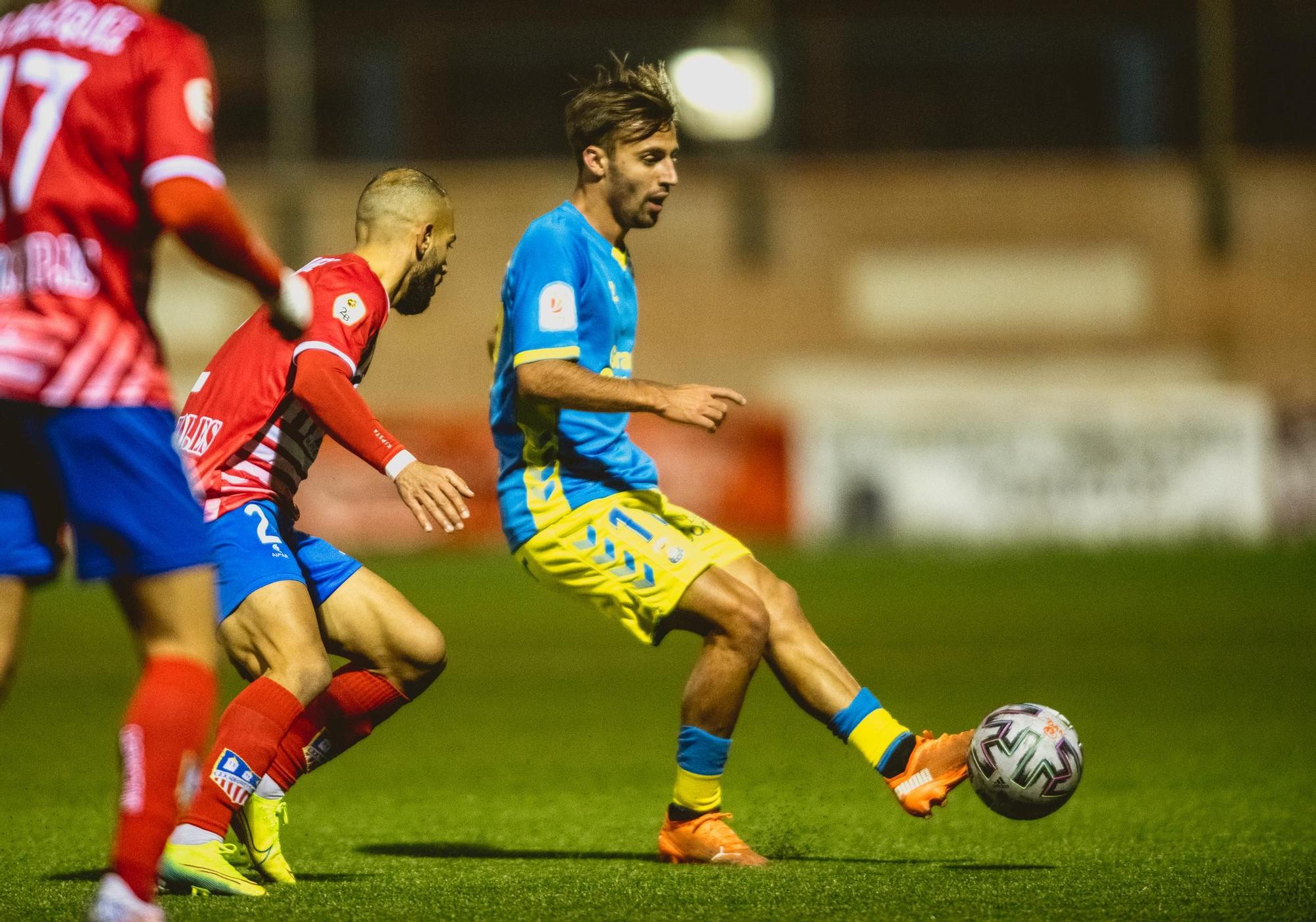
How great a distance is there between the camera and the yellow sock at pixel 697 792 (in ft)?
16.4

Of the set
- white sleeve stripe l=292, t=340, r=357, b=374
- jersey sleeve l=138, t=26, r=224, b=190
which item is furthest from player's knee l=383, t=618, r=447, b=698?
jersey sleeve l=138, t=26, r=224, b=190

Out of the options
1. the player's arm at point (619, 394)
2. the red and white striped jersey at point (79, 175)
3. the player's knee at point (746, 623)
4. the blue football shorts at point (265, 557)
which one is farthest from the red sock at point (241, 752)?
the red and white striped jersey at point (79, 175)

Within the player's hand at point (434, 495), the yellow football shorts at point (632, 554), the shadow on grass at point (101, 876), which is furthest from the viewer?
the yellow football shorts at point (632, 554)

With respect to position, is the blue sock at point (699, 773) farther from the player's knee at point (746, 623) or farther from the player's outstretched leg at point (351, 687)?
the player's outstretched leg at point (351, 687)

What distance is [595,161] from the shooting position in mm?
5223

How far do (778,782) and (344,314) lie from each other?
118 inches

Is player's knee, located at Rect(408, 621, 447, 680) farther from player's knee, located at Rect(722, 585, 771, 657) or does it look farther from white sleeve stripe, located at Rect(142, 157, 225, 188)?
white sleeve stripe, located at Rect(142, 157, 225, 188)

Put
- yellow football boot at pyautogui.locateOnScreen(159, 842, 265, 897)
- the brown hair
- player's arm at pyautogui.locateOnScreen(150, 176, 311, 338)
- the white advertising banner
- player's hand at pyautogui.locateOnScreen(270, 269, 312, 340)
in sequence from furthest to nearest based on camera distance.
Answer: the white advertising banner < the brown hair < yellow football boot at pyautogui.locateOnScreen(159, 842, 265, 897) < player's hand at pyautogui.locateOnScreen(270, 269, 312, 340) < player's arm at pyautogui.locateOnScreen(150, 176, 311, 338)

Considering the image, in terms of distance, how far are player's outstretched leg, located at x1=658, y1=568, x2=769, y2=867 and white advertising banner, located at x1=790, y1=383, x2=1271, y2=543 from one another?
16.0m

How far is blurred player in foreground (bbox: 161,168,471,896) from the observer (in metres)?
4.38

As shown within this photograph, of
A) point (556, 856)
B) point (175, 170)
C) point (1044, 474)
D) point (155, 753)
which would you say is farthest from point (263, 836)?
point (1044, 474)

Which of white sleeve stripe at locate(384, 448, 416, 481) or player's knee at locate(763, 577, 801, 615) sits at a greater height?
white sleeve stripe at locate(384, 448, 416, 481)

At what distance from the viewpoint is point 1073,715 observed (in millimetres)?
8430

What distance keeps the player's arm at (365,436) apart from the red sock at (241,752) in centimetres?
69
